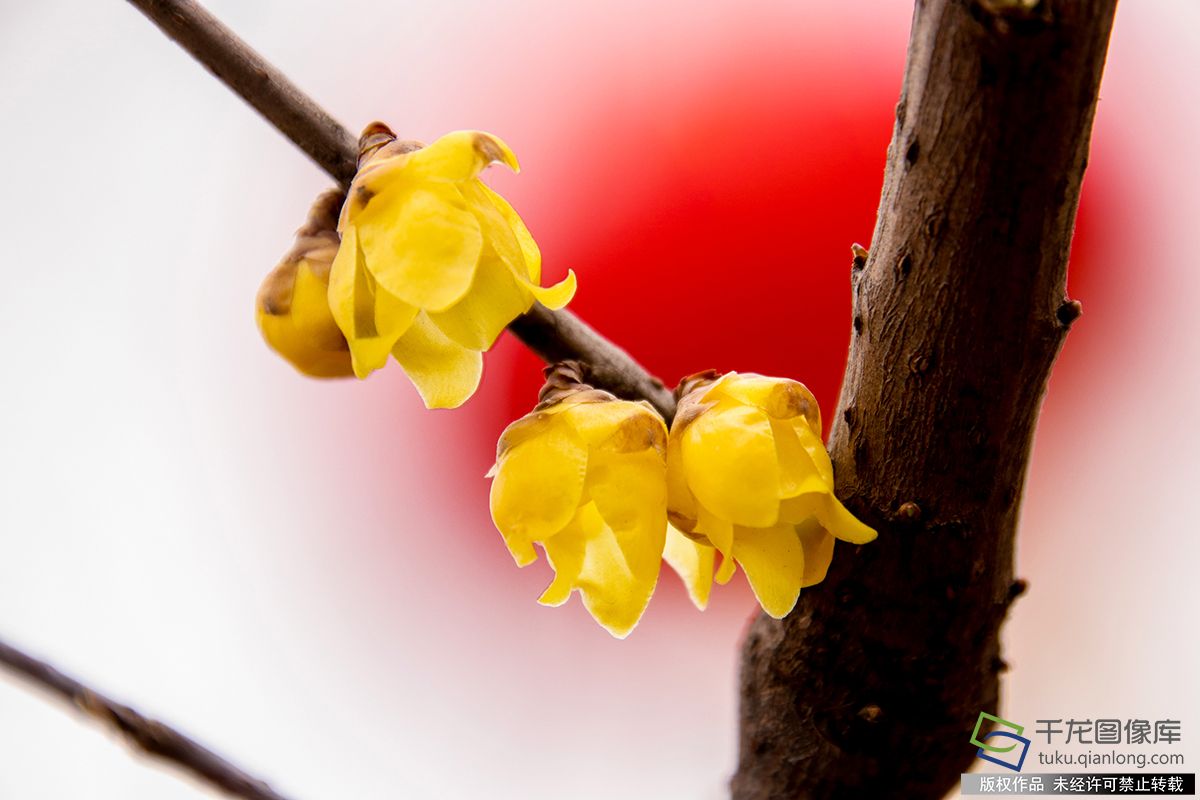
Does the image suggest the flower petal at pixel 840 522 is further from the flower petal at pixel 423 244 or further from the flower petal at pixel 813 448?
the flower petal at pixel 423 244

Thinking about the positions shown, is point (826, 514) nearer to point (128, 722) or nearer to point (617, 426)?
point (617, 426)

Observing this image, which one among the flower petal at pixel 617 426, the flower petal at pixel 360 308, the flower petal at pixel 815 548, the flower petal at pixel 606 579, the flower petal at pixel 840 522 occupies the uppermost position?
the flower petal at pixel 360 308

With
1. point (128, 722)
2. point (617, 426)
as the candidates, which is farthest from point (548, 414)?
point (128, 722)

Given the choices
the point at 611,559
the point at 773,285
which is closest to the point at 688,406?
the point at 611,559

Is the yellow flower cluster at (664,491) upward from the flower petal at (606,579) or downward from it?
upward

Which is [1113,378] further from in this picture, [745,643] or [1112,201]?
[745,643]

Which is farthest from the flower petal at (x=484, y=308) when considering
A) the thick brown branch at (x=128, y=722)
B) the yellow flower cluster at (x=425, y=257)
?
the thick brown branch at (x=128, y=722)
